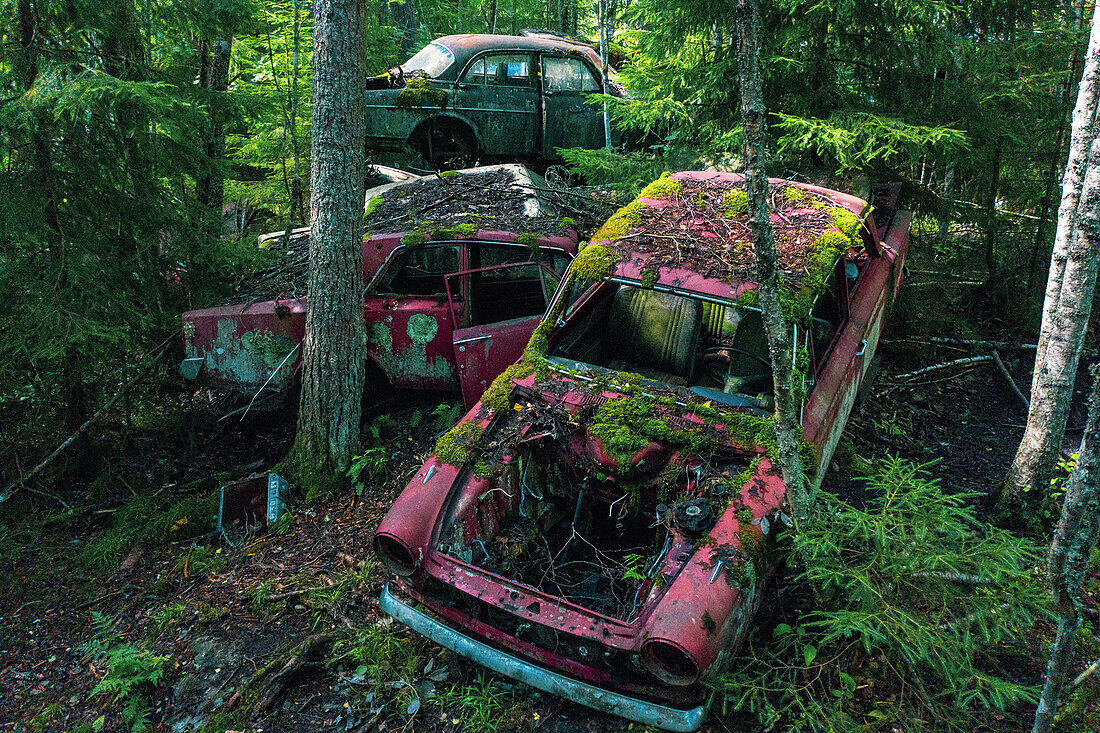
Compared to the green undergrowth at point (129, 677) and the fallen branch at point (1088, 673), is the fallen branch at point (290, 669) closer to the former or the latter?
the green undergrowth at point (129, 677)

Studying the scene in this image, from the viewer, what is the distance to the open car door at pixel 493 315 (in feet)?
17.8

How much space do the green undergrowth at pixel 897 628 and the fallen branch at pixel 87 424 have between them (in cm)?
544

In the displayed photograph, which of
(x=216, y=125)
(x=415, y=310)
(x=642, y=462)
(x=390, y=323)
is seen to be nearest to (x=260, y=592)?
(x=390, y=323)

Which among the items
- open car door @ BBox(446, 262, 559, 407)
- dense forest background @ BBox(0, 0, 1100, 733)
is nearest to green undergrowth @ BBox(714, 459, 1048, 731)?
dense forest background @ BBox(0, 0, 1100, 733)

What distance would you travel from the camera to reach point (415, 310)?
226 inches

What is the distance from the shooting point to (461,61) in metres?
9.40

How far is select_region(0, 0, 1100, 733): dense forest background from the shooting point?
3.35 meters

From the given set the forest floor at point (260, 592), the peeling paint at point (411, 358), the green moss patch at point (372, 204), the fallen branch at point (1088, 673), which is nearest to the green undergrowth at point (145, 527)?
the forest floor at point (260, 592)

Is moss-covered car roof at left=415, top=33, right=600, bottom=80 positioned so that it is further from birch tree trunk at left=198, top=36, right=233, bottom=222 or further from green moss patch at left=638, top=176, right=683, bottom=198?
green moss patch at left=638, top=176, right=683, bottom=198

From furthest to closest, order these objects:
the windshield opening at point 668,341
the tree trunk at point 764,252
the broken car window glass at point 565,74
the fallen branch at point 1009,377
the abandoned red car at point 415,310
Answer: the broken car window glass at point 565,74 < the fallen branch at point 1009,377 < the abandoned red car at point 415,310 < the windshield opening at point 668,341 < the tree trunk at point 764,252

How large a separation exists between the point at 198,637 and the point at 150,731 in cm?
65

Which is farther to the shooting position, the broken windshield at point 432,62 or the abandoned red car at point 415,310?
the broken windshield at point 432,62

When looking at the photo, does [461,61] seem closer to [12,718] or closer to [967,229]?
[967,229]

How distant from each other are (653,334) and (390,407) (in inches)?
109
